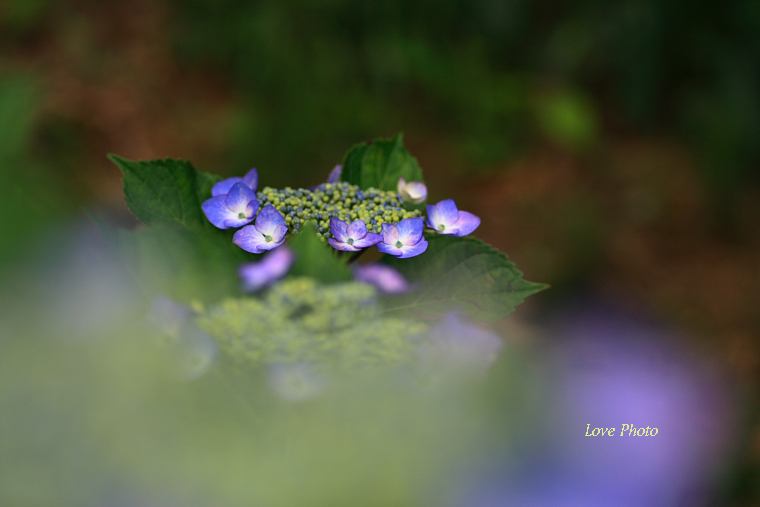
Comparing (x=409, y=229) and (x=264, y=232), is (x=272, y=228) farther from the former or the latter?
(x=409, y=229)

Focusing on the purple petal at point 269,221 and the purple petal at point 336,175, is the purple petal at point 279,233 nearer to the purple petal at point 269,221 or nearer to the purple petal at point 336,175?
the purple petal at point 269,221

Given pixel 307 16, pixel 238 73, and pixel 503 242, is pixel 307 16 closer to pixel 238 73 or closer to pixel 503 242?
pixel 238 73

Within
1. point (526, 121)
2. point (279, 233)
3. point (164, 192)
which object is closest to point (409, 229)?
point (279, 233)

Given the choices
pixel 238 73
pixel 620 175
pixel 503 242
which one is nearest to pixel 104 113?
pixel 238 73

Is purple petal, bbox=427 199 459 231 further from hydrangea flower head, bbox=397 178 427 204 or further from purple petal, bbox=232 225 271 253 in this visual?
purple petal, bbox=232 225 271 253

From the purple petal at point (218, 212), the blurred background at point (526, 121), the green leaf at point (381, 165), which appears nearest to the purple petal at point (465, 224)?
the green leaf at point (381, 165)

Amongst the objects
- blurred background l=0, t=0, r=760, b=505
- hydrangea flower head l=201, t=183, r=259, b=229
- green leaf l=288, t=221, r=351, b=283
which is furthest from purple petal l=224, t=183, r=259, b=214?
blurred background l=0, t=0, r=760, b=505

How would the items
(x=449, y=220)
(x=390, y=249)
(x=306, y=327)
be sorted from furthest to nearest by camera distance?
(x=449, y=220), (x=390, y=249), (x=306, y=327)
